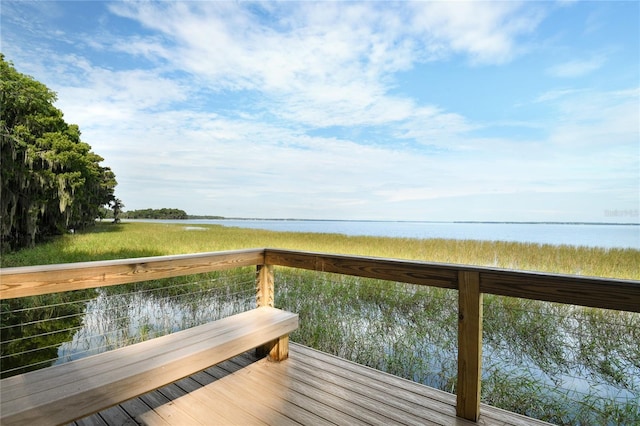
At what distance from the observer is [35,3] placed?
7.53 metres

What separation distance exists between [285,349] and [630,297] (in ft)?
6.87

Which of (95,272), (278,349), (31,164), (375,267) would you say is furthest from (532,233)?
(31,164)

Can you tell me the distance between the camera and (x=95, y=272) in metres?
1.69

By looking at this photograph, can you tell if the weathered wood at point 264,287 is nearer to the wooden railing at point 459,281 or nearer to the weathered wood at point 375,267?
the weathered wood at point 375,267

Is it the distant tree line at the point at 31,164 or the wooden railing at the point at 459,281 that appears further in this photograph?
the distant tree line at the point at 31,164

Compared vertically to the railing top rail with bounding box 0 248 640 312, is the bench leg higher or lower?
lower

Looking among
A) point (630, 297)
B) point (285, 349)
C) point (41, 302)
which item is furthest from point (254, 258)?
point (41, 302)

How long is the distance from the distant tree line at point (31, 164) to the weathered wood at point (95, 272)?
12707 mm

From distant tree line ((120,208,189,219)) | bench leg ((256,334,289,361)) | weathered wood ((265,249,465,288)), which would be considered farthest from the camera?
distant tree line ((120,208,189,219))

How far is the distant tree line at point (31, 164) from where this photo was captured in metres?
11.2

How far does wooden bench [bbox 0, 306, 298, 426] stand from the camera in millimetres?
1172

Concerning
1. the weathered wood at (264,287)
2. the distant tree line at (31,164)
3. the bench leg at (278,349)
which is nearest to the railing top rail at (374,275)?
the weathered wood at (264,287)

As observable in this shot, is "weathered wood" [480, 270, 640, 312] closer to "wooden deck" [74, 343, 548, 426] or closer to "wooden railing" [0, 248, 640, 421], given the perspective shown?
"wooden railing" [0, 248, 640, 421]

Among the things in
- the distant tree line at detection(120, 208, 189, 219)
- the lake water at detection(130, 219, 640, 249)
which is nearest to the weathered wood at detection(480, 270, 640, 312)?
the lake water at detection(130, 219, 640, 249)
